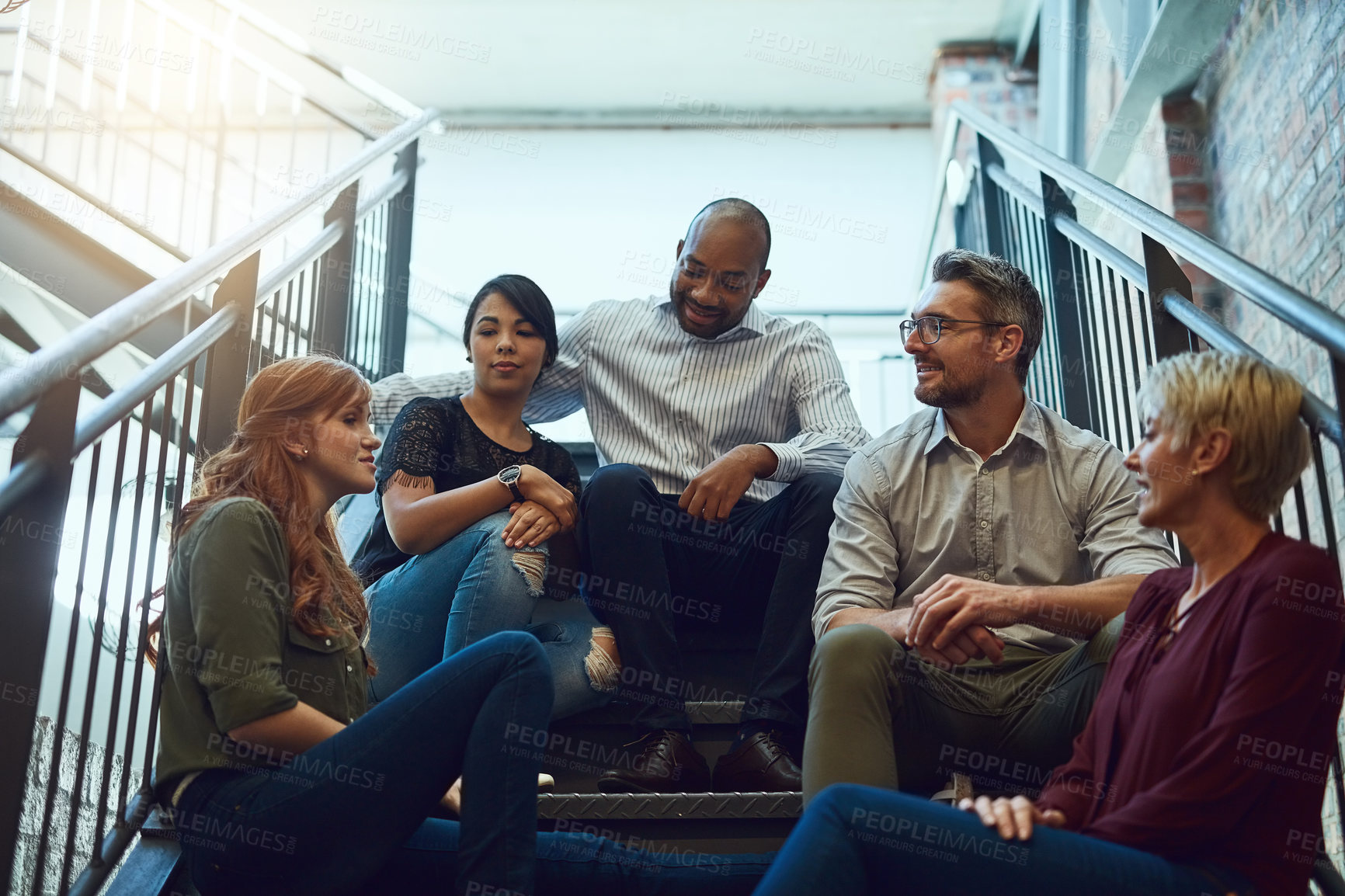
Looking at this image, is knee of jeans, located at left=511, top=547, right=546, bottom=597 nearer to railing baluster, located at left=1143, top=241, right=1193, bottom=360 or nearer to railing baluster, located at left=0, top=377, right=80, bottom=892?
railing baluster, located at left=0, top=377, right=80, bottom=892

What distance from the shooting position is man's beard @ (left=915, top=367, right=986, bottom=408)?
1.91m

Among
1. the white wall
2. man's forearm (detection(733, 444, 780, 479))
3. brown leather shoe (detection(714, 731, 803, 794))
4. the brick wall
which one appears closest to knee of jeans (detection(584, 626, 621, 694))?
brown leather shoe (detection(714, 731, 803, 794))

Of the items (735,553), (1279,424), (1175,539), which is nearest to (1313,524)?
(1175,539)

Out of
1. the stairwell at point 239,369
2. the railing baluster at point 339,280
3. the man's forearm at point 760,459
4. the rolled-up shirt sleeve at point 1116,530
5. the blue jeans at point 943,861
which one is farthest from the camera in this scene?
the railing baluster at point 339,280

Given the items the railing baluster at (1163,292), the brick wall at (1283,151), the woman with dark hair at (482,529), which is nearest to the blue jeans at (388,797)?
the woman with dark hair at (482,529)

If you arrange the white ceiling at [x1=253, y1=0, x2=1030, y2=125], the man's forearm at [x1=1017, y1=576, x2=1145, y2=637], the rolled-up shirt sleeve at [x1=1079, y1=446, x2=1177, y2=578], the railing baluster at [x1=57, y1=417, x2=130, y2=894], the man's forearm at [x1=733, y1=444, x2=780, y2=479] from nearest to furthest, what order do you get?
the railing baluster at [x1=57, y1=417, x2=130, y2=894] → the man's forearm at [x1=1017, y1=576, x2=1145, y2=637] → the rolled-up shirt sleeve at [x1=1079, y1=446, x2=1177, y2=578] → the man's forearm at [x1=733, y1=444, x2=780, y2=479] → the white ceiling at [x1=253, y1=0, x2=1030, y2=125]

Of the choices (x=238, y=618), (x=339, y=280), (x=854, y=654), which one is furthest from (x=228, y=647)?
(x=339, y=280)

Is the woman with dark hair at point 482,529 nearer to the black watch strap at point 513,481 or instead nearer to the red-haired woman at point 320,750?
the black watch strap at point 513,481

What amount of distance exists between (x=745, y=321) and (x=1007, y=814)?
1.55 metres

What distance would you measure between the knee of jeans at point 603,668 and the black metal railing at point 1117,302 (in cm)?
100

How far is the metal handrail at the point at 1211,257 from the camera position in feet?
4.26

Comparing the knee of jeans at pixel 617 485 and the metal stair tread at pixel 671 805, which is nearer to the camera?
the metal stair tread at pixel 671 805

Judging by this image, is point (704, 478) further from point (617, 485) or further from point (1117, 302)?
point (1117, 302)

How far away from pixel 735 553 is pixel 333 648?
0.85 m
